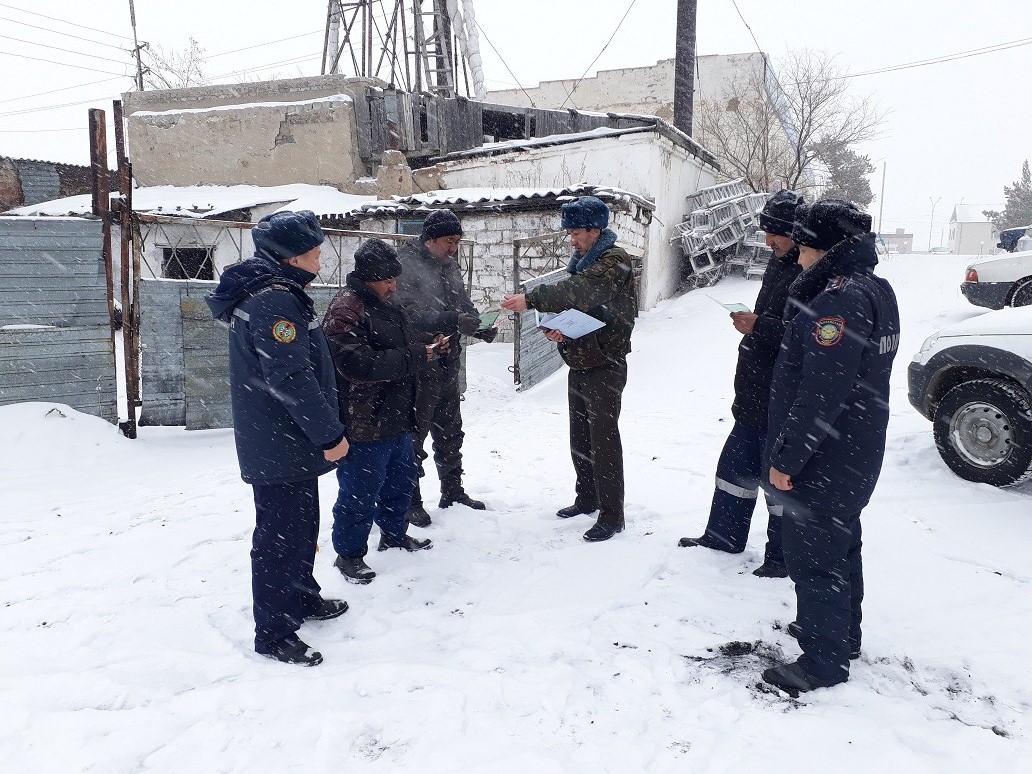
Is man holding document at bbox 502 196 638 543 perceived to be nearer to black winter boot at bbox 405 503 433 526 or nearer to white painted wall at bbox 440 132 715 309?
black winter boot at bbox 405 503 433 526

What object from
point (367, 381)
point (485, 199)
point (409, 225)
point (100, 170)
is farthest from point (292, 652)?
point (409, 225)

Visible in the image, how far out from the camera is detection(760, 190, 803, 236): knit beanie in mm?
3162

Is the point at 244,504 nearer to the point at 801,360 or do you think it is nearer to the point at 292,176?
the point at 801,360

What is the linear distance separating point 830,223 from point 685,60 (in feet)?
54.0

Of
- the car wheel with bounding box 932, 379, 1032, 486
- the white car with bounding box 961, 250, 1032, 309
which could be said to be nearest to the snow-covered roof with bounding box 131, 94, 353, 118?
the white car with bounding box 961, 250, 1032, 309

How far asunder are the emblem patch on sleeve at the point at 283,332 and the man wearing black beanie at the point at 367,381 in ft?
2.23

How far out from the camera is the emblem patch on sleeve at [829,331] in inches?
90.0

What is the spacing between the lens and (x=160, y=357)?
6590 millimetres

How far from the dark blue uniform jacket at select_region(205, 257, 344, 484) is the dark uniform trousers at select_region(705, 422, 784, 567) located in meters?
2.17

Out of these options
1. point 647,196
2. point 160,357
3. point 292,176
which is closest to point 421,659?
point 160,357

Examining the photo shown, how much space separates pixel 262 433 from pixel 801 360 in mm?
2230

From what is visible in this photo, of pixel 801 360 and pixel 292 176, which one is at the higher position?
pixel 292 176

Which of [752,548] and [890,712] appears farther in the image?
[752,548]

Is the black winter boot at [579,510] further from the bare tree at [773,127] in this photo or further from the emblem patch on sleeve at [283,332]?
the bare tree at [773,127]
